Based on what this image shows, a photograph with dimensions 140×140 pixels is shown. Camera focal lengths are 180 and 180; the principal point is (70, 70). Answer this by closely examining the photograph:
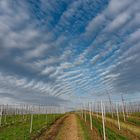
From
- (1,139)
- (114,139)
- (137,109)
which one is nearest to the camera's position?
(114,139)

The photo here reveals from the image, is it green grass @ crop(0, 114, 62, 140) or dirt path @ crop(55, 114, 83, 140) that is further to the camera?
green grass @ crop(0, 114, 62, 140)

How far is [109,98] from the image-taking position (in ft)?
244

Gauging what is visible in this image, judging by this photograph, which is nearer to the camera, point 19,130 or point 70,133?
point 70,133

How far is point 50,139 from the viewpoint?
818 inches

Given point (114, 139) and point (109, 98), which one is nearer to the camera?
point (114, 139)

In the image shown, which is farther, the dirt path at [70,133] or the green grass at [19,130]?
the green grass at [19,130]

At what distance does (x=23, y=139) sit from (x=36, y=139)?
1463 millimetres

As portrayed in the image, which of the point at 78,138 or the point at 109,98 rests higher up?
the point at 109,98

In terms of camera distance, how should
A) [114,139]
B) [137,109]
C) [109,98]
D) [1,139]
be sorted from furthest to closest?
[137,109] < [109,98] < [1,139] < [114,139]

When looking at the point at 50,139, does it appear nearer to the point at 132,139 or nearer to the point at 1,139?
the point at 1,139

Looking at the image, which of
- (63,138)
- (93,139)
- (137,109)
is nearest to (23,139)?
(63,138)

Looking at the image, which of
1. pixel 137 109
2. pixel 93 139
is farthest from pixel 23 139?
pixel 137 109

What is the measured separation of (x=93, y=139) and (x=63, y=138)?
3628 mm

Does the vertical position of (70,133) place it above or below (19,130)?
below
